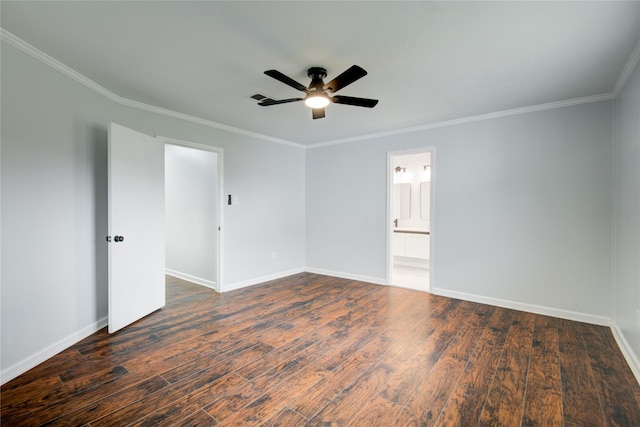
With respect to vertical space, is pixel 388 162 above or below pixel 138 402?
above

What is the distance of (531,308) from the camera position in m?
3.51

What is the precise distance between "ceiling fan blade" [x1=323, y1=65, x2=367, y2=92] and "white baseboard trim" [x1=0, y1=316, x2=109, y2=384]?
10.1ft

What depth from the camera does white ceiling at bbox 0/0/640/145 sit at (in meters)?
1.79

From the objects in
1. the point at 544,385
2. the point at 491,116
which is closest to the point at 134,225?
the point at 544,385

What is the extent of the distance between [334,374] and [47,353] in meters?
2.31

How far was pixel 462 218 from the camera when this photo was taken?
13.1 ft

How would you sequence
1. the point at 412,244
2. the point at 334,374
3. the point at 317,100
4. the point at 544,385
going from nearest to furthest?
1. the point at 544,385
2. the point at 334,374
3. the point at 317,100
4. the point at 412,244

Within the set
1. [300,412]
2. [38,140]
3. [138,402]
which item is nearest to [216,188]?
[38,140]

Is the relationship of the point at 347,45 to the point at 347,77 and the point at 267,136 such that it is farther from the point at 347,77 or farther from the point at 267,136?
the point at 267,136

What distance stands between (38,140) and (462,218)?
14.9ft

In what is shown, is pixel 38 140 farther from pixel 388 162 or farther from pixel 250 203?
pixel 388 162

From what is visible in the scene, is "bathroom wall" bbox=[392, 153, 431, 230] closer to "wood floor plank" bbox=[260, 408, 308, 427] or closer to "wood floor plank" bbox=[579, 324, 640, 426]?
"wood floor plank" bbox=[579, 324, 640, 426]

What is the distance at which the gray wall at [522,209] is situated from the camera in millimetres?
3182

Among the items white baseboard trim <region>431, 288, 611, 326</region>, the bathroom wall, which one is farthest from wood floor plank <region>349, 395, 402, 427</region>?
the bathroom wall
